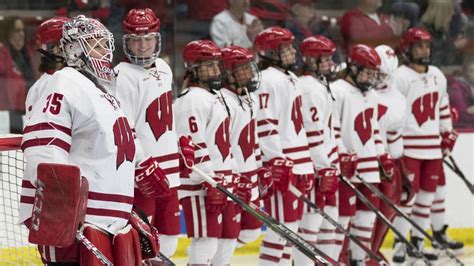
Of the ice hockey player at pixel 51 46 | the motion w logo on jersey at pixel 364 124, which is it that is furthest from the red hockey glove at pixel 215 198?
the motion w logo on jersey at pixel 364 124

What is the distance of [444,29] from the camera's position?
30.9ft

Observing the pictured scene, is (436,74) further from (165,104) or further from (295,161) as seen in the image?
(165,104)

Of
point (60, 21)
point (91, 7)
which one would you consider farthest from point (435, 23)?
point (60, 21)

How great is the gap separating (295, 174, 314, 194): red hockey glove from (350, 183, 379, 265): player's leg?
767 millimetres

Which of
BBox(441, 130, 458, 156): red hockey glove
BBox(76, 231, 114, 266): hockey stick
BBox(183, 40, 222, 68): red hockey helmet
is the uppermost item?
BBox(183, 40, 222, 68): red hockey helmet

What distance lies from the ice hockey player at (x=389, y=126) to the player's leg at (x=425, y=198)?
0.39 m

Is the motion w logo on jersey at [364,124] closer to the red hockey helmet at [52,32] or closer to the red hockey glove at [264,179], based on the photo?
the red hockey glove at [264,179]

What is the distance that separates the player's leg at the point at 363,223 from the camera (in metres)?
7.61

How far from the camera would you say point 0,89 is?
25.6 ft

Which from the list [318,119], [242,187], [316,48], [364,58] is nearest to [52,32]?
[242,187]

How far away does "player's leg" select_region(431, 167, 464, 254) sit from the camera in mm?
8703

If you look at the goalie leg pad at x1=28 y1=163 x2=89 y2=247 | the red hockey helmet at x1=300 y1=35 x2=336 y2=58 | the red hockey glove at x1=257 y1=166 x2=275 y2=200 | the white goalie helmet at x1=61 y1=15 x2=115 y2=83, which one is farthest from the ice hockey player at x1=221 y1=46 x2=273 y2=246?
the goalie leg pad at x1=28 y1=163 x2=89 y2=247

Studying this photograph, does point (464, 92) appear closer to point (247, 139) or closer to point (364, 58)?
point (364, 58)

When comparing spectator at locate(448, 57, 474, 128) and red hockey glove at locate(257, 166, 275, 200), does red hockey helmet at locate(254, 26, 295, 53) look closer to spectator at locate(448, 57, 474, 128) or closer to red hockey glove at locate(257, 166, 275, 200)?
red hockey glove at locate(257, 166, 275, 200)
